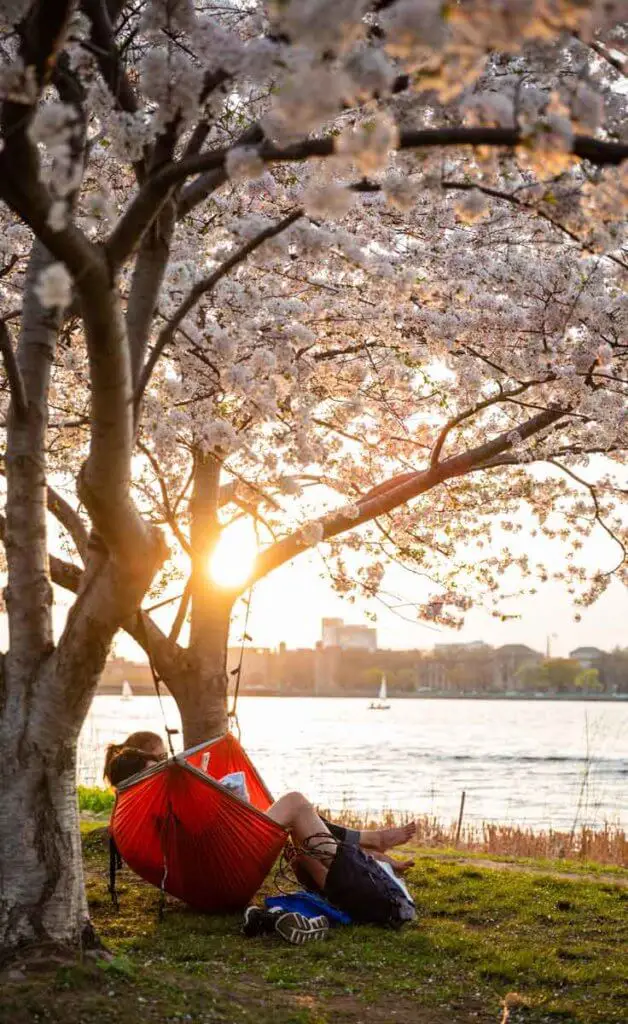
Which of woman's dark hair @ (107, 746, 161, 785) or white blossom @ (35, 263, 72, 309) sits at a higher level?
white blossom @ (35, 263, 72, 309)

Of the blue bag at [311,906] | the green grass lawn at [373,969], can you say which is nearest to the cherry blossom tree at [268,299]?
the green grass lawn at [373,969]

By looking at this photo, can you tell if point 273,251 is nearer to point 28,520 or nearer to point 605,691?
point 28,520

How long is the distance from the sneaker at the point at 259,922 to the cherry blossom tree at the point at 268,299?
1.37 meters

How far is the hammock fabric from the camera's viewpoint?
5559 millimetres

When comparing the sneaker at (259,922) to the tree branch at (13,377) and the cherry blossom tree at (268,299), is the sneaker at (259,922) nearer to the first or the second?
the cherry blossom tree at (268,299)

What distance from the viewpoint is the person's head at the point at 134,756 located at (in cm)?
684

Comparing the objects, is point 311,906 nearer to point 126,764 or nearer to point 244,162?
point 126,764

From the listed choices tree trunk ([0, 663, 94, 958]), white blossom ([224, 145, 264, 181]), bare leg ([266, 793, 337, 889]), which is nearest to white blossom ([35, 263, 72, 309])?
white blossom ([224, 145, 264, 181])

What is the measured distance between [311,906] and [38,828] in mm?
2010

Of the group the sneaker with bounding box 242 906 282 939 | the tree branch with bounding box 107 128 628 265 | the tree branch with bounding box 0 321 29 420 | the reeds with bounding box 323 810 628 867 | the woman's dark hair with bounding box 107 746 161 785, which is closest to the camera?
the tree branch with bounding box 107 128 628 265

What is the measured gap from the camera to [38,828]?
166 inches

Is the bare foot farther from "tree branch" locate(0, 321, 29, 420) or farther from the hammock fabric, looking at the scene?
"tree branch" locate(0, 321, 29, 420)

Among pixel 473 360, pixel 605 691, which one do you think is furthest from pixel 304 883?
pixel 605 691

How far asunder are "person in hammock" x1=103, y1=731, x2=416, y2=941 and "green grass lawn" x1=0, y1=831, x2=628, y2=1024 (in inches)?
5.5
